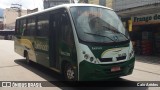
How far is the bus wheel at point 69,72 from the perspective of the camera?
8348mm

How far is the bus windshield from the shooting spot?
7.97 meters

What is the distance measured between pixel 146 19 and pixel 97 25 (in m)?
12.6

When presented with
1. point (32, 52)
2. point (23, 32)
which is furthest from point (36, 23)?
point (23, 32)

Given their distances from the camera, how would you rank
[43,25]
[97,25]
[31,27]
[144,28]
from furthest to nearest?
[144,28], [31,27], [43,25], [97,25]

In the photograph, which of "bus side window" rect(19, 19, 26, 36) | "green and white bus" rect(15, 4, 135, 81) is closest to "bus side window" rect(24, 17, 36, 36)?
"bus side window" rect(19, 19, 26, 36)

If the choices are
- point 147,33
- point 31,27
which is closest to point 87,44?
point 31,27

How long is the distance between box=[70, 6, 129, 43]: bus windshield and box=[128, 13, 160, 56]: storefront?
10.8 metres

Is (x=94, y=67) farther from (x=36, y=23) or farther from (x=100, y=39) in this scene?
(x=36, y=23)

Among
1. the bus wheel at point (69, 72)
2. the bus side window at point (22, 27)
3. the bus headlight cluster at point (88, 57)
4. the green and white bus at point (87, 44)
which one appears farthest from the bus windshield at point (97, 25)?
the bus side window at point (22, 27)

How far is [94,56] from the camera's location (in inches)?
303

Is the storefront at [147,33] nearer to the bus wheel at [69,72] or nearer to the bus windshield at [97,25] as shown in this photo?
the bus windshield at [97,25]

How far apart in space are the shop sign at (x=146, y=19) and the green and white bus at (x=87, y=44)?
35.0 ft

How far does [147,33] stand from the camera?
20.8 metres

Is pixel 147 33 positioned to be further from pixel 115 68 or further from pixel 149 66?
pixel 115 68
